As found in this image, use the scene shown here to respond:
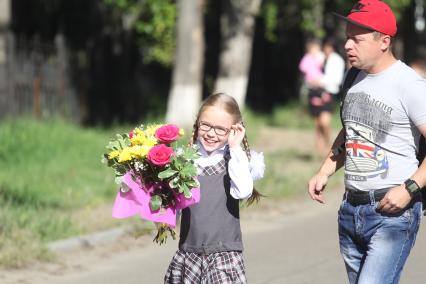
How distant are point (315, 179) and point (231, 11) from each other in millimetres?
15297

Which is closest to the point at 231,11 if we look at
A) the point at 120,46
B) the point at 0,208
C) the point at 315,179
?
the point at 120,46

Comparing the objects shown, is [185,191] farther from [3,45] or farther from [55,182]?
[3,45]

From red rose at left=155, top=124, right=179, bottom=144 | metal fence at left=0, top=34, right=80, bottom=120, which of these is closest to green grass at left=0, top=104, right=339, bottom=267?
metal fence at left=0, top=34, right=80, bottom=120

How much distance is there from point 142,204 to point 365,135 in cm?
108

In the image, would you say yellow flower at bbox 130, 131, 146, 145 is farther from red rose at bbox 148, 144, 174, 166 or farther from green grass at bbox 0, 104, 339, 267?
green grass at bbox 0, 104, 339, 267

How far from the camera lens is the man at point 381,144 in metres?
4.58

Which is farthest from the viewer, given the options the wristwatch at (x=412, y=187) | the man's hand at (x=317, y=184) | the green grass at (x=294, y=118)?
the green grass at (x=294, y=118)

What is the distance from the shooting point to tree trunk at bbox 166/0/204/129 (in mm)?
17984

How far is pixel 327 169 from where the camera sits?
5031 mm

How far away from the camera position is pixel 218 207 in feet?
16.4

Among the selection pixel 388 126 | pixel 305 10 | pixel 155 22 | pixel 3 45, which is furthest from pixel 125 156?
pixel 305 10

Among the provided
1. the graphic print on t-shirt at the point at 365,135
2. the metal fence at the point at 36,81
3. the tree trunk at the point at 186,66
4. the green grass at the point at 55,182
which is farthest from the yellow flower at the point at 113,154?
the tree trunk at the point at 186,66

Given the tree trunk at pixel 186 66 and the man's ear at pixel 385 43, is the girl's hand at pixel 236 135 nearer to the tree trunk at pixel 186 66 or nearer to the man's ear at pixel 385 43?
the man's ear at pixel 385 43

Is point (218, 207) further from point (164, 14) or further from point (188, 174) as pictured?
point (164, 14)
